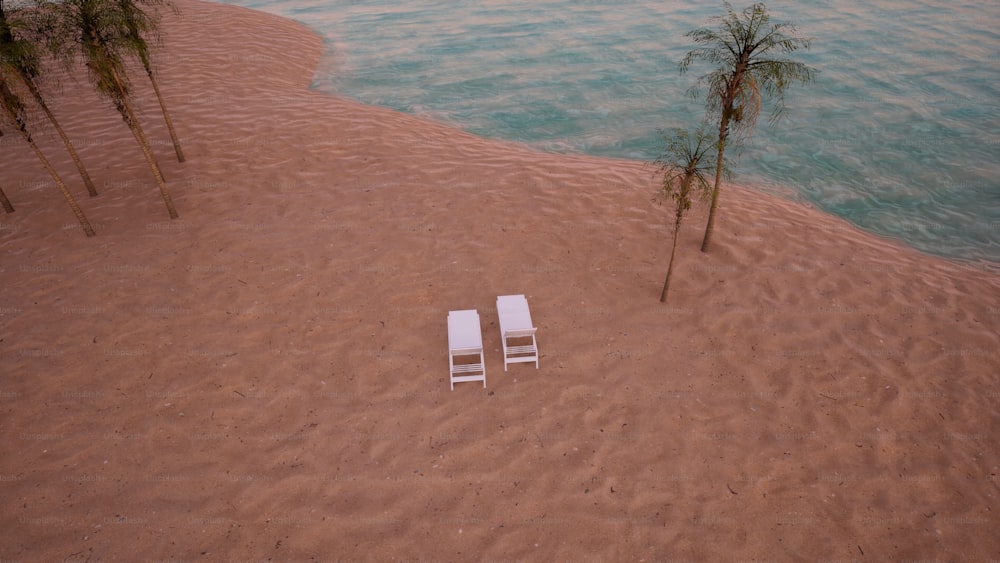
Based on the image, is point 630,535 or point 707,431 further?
point 707,431

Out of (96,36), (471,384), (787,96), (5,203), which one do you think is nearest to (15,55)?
(96,36)

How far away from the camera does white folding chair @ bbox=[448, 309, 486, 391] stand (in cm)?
845

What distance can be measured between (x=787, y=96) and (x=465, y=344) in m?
21.9

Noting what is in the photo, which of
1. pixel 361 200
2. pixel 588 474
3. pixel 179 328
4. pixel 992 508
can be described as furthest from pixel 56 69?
pixel 992 508

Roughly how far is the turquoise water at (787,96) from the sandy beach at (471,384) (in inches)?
137

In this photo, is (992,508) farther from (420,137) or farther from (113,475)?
(420,137)

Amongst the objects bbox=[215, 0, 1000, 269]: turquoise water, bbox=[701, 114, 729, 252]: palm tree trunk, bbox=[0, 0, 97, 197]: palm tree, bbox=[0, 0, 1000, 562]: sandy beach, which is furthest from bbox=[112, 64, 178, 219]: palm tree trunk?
bbox=[701, 114, 729, 252]: palm tree trunk

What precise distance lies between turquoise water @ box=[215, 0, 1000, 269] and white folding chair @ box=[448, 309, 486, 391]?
36.9 feet

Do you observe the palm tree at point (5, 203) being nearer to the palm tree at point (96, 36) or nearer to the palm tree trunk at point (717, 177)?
the palm tree at point (96, 36)

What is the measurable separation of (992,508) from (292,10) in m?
43.5

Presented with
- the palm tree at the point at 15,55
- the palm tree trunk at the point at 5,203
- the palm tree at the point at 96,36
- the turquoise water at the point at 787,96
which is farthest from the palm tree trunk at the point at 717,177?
the palm tree trunk at the point at 5,203

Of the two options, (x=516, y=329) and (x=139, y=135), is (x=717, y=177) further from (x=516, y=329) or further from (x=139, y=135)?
(x=139, y=135)

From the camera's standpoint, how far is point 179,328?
966 centimetres

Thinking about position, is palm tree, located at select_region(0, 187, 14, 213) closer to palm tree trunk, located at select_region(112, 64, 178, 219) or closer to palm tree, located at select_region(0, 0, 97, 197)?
palm tree trunk, located at select_region(112, 64, 178, 219)
